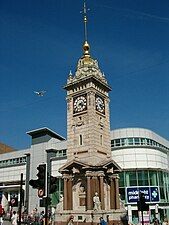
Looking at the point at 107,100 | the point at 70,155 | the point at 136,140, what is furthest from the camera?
the point at 136,140

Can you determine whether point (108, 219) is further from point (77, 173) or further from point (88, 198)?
point (77, 173)

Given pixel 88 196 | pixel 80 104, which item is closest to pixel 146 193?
pixel 88 196

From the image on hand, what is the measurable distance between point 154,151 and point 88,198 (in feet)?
83.7

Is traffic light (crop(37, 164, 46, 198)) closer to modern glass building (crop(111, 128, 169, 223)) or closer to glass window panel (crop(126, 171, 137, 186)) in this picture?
modern glass building (crop(111, 128, 169, 223))

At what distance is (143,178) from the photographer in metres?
56.9

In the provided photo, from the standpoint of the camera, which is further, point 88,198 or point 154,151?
point 154,151

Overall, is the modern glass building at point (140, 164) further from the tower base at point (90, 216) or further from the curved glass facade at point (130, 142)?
the tower base at point (90, 216)

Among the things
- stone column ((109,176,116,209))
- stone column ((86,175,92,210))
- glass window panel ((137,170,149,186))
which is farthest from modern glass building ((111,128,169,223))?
stone column ((86,175,92,210))

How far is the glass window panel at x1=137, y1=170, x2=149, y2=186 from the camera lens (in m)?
56.8

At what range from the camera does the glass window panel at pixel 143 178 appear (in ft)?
186

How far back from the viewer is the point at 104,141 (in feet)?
146

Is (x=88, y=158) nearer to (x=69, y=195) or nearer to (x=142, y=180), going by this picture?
(x=69, y=195)

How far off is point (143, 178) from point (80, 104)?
2171 cm

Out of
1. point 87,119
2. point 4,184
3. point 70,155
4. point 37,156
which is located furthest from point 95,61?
point 4,184
